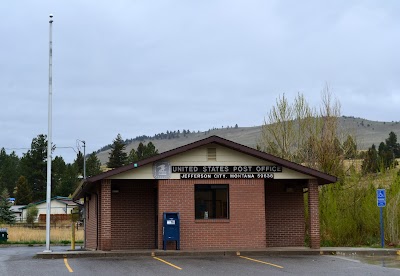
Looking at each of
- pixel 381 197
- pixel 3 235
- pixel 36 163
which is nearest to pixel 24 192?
pixel 36 163

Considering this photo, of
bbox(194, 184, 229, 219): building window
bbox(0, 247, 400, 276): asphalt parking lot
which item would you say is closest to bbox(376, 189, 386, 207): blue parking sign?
bbox(0, 247, 400, 276): asphalt parking lot

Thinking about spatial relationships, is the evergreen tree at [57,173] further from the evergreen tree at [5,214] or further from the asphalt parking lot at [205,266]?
the asphalt parking lot at [205,266]

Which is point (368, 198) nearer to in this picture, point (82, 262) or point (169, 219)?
point (169, 219)

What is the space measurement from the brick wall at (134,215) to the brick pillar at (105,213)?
66.3 inches

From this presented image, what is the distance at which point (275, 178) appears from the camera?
2383cm

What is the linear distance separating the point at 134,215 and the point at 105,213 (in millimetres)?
2354

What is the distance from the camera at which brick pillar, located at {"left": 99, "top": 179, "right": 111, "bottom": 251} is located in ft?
74.9

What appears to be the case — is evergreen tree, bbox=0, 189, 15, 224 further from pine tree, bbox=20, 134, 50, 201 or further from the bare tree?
the bare tree

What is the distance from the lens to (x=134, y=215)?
2522 centimetres

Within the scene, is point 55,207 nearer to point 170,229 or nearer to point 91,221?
point 91,221

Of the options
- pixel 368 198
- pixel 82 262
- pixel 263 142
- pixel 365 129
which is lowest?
pixel 82 262

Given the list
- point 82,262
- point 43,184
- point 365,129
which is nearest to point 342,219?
point 82,262

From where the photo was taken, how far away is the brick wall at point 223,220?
76.3ft

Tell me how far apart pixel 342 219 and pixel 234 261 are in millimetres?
9873
